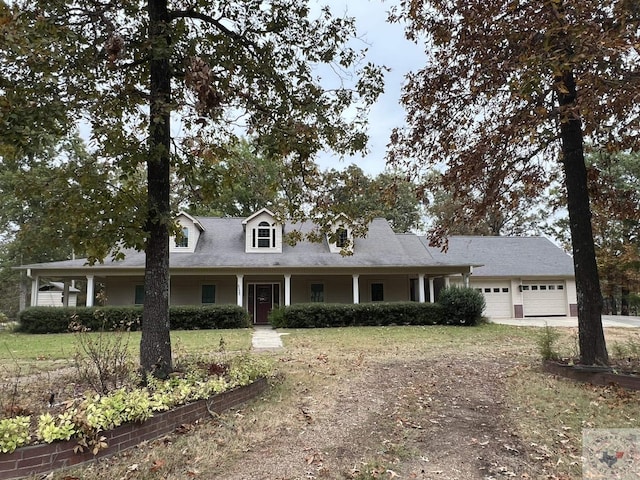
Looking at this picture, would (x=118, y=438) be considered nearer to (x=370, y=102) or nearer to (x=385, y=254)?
(x=370, y=102)

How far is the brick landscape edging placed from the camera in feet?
10.8

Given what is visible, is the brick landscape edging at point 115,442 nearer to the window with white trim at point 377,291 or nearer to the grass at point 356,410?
the grass at point 356,410

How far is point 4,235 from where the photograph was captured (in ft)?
106

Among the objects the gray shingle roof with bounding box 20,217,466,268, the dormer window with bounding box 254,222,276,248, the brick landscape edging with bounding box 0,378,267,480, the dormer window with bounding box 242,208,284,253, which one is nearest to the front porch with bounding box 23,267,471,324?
the gray shingle roof with bounding box 20,217,466,268

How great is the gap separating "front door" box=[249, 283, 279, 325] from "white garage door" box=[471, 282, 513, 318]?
10356 mm

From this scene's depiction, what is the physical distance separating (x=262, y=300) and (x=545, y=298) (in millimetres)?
14606

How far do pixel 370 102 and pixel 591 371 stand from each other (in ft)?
17.4

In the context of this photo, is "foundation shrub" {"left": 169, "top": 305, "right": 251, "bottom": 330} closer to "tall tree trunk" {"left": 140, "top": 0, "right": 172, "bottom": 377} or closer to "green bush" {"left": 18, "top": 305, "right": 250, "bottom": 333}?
"green bush" {"left": 18, "top": 305, "right": 250, "bottom": 333}

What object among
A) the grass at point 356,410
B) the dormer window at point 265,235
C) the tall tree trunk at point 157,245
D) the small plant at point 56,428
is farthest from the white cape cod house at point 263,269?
the small plant at point 56,428

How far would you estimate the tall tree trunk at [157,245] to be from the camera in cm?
529

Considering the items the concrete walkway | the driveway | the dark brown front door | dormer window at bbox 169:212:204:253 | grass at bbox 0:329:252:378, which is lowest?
the driveway

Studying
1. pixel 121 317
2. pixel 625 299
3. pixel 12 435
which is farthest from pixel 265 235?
pixel 625 299

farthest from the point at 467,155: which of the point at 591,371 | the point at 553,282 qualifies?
the point at 553,282

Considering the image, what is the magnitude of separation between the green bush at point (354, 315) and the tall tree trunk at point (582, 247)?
10.1 metres
